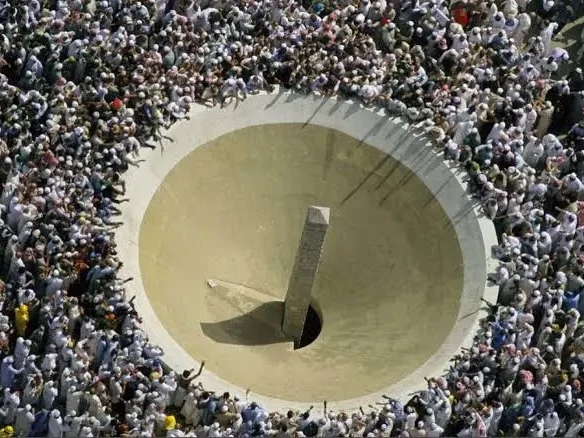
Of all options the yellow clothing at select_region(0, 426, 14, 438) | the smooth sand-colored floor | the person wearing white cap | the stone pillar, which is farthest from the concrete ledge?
the yellow clothing at select_region(0, 426, 14, 438)

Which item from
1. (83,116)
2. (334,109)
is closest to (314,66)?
(334,109)

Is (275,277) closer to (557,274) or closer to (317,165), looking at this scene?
(317,165)

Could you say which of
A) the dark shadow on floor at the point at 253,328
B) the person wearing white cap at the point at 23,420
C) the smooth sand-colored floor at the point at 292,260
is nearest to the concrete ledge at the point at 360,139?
the smooth sand-colored floor at the point at 292,260

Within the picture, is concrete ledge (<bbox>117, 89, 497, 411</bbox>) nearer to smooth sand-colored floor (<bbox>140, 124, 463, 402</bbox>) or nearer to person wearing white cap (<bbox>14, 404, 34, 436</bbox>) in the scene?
smooth sand-colored floor (<bbox>140, 124, 463, 402</bbox>)

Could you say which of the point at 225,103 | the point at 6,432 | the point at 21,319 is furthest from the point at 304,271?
the point at 6,432

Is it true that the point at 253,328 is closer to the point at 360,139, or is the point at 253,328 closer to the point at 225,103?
the point at 360,139

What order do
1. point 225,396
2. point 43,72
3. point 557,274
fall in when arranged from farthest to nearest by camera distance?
point 43,72, point 557,274, point 225,396
